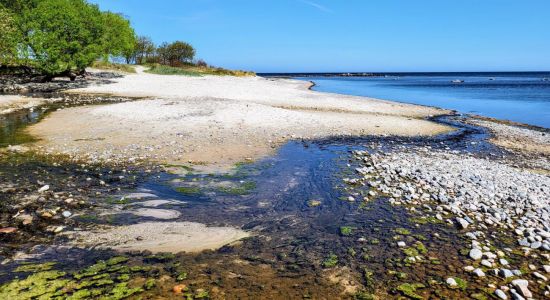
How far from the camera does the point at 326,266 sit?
22.7 feet

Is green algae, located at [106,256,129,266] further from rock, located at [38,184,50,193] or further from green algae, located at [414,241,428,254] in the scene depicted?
green algae, located at [414,241,428,254]

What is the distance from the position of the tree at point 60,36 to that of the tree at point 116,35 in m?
2.35

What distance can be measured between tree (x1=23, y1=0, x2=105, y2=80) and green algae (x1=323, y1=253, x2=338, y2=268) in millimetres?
39363

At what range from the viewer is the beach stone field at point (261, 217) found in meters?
6.29

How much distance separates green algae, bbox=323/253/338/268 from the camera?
273 inches

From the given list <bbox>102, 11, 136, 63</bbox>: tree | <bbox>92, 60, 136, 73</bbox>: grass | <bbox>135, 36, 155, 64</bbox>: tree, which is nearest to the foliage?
<bbox>135, 36, 155, 64</bbox>: tree

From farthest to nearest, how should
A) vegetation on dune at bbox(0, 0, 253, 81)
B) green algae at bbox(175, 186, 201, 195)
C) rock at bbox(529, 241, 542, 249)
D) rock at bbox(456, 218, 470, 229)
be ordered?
vegetation on dune at bbox(0, 0, 253, 81) → green algae at bbox(175, 186, 201, 195) → rock at bbox(456, 218, 470, 229) → rock at bbox(529, 241, 542, 249)

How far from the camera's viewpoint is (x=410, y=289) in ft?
20.5

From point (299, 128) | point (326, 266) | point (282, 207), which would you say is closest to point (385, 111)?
point (299, 128)

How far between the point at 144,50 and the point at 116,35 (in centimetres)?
4326

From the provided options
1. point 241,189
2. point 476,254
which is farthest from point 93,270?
point 476,254

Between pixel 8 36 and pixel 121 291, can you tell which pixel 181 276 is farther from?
pixel 8 36

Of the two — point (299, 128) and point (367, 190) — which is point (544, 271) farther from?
point (299, 128)

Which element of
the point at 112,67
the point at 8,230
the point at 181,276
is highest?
the point at 112,67
